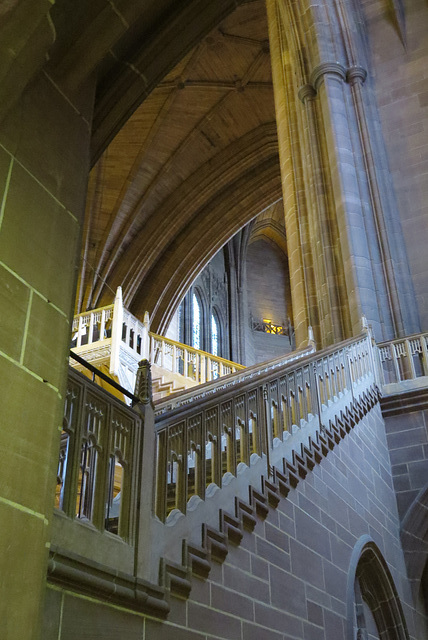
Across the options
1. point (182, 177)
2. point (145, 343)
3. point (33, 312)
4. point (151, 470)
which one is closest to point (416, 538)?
point (151, 470)

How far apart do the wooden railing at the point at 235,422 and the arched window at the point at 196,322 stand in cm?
1859

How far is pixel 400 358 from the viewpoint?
11.2 meters

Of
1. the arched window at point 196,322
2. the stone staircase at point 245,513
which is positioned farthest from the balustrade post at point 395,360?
the arched window at point 196,322

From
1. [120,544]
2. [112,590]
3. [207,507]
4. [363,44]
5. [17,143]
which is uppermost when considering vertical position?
[363,44]

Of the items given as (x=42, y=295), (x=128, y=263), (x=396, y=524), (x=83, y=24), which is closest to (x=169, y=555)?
(x=42, y=295)

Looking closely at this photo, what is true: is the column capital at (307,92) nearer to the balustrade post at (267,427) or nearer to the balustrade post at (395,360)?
the balustrade post at (395,360)

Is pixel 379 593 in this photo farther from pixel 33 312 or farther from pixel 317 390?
pixel 33 312

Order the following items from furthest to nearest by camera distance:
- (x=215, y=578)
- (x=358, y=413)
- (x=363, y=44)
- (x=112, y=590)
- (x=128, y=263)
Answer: (x=128, y=263)
(x=363, y=44)
(x=358, y=413)
(x=215, y=578)
(x=112, y=590)

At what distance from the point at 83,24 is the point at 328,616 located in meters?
4.86

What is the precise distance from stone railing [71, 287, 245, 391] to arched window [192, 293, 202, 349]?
1041 cm

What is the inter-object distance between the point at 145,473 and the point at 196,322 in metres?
23.2

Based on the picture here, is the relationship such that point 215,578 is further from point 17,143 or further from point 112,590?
point 17,143

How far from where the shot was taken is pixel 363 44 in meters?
15.8

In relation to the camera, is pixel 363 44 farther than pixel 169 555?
Yes
